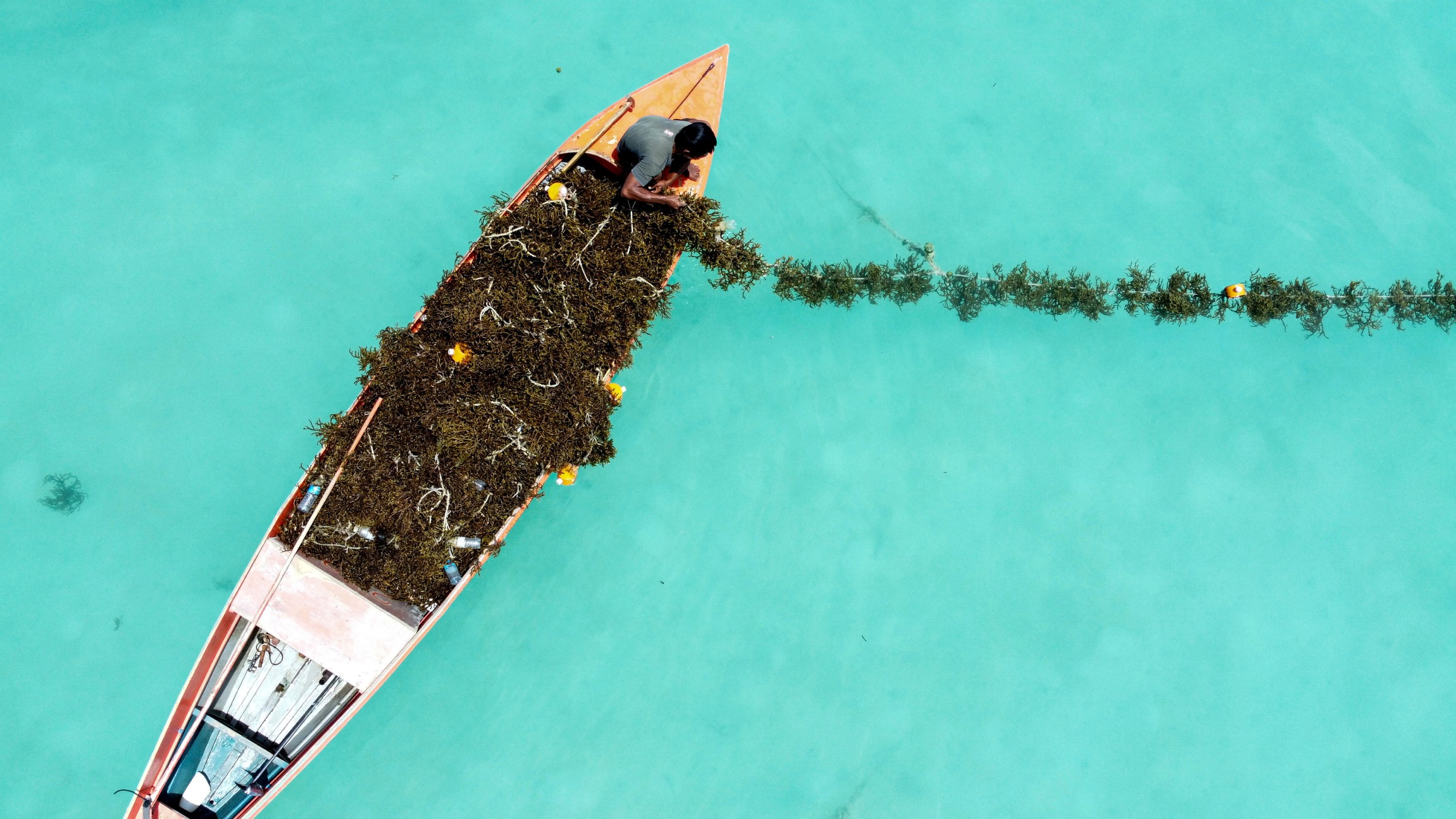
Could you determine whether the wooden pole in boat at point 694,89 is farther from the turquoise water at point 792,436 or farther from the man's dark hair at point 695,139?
the man's dark hair at point 695,139

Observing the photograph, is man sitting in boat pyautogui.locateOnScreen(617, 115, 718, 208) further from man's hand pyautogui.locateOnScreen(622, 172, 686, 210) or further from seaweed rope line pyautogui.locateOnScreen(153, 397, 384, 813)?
seaweed rope line pyautogui.locateOnScreen(153, 397, 384, 813)

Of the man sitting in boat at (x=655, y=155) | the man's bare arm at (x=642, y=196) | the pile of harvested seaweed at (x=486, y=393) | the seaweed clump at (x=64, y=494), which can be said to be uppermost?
the man sitting in boat at (x=655, y=155)

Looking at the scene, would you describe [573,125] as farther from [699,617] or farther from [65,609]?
[65,609]

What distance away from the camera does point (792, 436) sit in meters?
5.79

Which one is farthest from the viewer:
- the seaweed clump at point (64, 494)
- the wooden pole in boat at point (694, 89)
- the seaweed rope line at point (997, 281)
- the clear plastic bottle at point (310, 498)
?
the seaweed rope line at point (997, 281)

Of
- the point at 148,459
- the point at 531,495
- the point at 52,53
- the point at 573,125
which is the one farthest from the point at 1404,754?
the point at 52,53

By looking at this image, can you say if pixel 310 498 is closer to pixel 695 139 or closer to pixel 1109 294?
pixel 695 139

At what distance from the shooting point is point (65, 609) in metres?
5.47

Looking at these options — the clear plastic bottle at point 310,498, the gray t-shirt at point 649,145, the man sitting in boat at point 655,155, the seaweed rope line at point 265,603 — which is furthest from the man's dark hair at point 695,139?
the clear plastic bottle at point 310,498

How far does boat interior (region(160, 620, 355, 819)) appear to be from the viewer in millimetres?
4809

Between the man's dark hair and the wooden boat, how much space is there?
61 centimetres

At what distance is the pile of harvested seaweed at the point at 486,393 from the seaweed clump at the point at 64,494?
2.28 metres

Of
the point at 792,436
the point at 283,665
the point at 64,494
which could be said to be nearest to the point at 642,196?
the point at 792,436

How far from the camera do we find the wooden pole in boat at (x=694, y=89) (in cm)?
530
